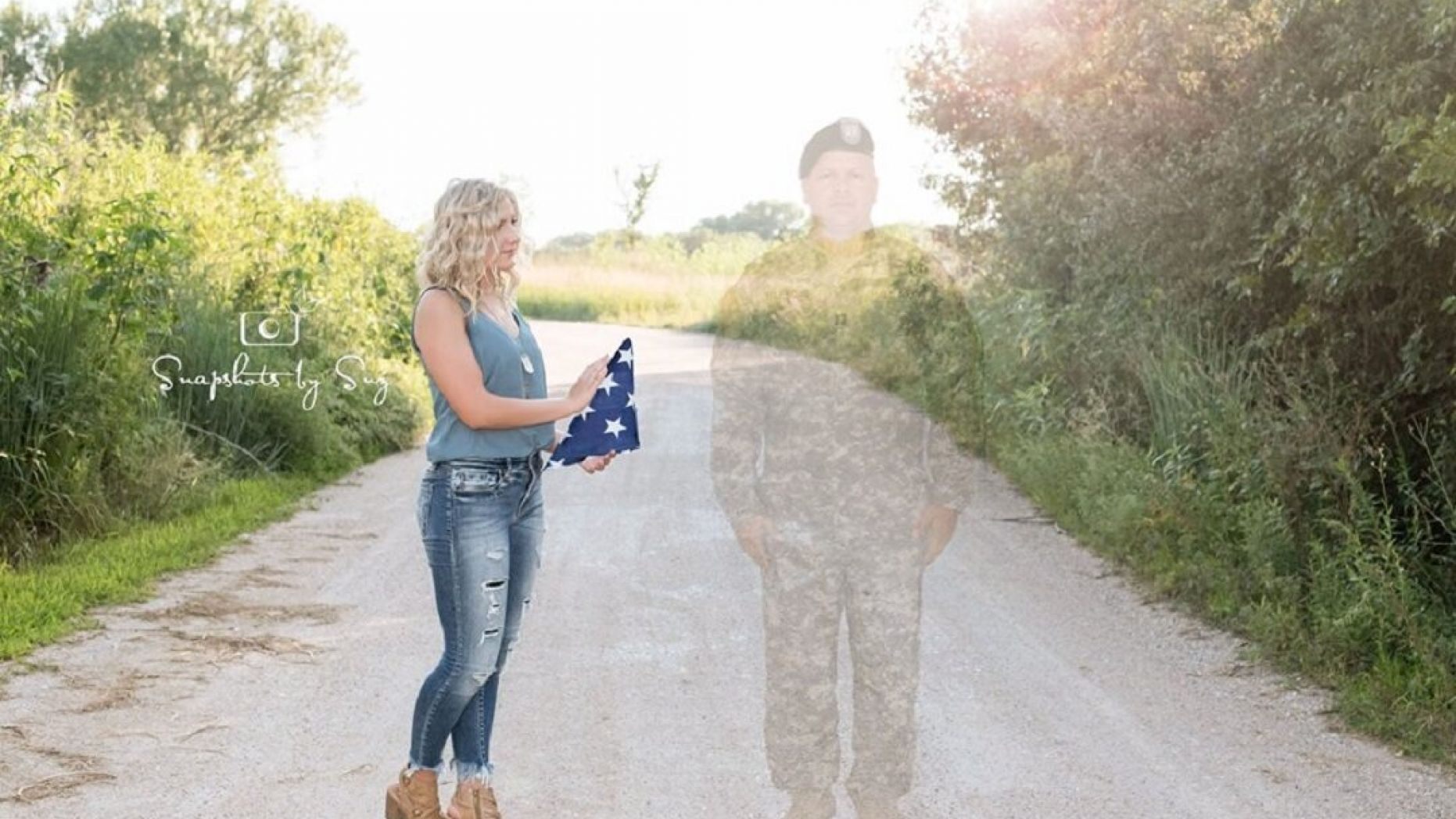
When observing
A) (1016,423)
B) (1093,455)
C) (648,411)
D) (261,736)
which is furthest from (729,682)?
(648,411)

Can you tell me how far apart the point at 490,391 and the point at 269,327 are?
11.8 m

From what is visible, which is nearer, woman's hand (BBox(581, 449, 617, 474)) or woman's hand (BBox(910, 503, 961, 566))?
woman's hand (BBox(910, 503, 961, 566))

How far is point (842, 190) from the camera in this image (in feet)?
14.4

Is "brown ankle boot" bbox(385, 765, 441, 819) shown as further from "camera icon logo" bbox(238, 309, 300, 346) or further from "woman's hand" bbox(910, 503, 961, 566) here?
"camera icon logo" bbox(238, 309, 300, 346)

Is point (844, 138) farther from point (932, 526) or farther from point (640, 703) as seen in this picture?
point (640, 703)

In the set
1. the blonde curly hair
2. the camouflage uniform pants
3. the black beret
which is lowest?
the camouflage uniform pants

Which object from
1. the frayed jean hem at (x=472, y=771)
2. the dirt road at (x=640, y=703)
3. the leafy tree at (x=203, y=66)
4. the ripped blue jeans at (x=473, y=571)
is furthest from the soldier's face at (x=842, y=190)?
the leafy tree at (x=203, y=66)

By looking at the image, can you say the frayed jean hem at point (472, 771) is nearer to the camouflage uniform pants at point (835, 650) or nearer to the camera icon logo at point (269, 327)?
the camouflage uniform pants at point (835, 650)

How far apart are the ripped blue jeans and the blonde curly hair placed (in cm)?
48

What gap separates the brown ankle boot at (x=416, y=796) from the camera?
491 cm

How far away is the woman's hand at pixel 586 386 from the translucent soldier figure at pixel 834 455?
1.19 ft

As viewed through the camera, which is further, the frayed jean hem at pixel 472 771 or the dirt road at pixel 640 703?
the dirt road at pixel 640 703

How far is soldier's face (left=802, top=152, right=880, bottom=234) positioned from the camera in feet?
14.3

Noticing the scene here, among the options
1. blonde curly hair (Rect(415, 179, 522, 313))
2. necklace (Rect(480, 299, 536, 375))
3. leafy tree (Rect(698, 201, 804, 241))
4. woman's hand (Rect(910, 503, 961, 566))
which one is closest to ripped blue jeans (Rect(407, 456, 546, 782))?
necklace (Rect(480, 299, 536, 375))
